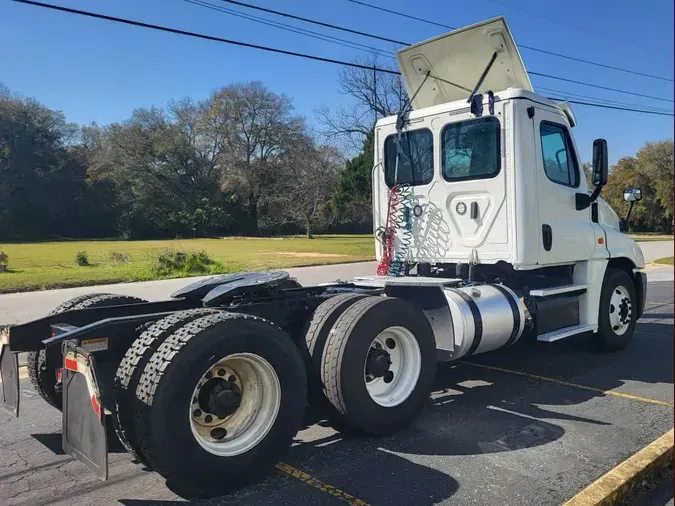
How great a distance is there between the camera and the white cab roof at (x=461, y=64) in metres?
6.14

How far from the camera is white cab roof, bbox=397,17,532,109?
20.1 feet

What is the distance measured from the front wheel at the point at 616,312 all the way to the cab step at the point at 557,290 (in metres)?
0.45

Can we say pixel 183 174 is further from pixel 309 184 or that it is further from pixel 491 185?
pixel 491 185

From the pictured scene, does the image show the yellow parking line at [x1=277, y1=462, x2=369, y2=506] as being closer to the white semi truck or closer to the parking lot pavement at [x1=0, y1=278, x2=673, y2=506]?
the parking lot pavement at [x1=0, y1=278, x2=673, y2=506]

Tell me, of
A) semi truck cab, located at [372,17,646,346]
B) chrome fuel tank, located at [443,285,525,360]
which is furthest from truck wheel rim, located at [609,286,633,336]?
chrome fuel tank, located at [443,285,525,360]

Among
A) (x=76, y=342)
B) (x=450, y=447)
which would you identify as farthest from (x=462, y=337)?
(x=76, y=342)

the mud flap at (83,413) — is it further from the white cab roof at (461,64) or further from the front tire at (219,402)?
the white cab roof at (461,64)

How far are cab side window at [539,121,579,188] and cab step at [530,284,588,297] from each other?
1148 mm

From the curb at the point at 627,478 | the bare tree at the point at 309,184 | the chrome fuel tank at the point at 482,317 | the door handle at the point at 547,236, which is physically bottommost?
the curb at the point at 627,478

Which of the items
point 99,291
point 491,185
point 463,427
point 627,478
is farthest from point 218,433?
point 99,291

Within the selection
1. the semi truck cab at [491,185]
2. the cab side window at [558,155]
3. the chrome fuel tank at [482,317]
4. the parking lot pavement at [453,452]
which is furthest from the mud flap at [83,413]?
the cab side window at [558,155]

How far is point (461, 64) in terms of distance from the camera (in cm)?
655

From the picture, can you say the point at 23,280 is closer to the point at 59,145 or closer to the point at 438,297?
the point at 438,297

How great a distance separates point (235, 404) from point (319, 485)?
0.74 m
